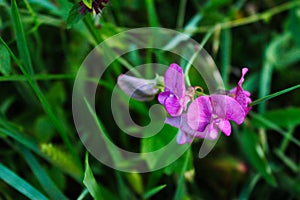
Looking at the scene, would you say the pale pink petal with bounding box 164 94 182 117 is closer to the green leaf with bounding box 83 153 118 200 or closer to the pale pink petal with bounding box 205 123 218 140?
the pale pink petal with bounding box 205 123 218 140

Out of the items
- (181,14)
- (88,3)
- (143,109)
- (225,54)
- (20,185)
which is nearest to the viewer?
(88,3)

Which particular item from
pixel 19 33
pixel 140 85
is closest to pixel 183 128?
pixel 140 85

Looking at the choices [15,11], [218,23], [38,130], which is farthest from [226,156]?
[15,11]

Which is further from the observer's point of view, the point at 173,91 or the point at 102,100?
the point at 102,100

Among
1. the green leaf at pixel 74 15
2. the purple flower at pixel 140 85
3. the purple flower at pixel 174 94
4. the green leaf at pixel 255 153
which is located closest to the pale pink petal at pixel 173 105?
the purple flower at pixel 174 94

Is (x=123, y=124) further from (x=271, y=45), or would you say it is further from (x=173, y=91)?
(x=271, y=45)

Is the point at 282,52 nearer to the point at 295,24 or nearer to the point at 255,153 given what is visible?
the point at 295,24

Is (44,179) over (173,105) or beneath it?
beneath
